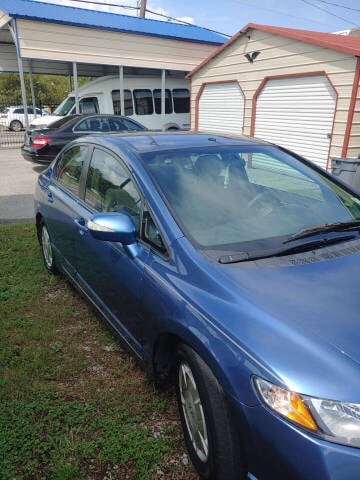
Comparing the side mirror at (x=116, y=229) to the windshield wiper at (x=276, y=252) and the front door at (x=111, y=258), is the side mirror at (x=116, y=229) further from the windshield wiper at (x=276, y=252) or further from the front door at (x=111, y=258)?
the windshield wiper at (x=276, y=252)

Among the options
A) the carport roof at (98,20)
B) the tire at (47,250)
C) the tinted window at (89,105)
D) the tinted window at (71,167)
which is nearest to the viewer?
the tinted window at (71,167)

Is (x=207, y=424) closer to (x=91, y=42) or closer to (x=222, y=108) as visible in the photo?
(x=222, y=108)

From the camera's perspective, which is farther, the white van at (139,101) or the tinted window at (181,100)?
the tinted window at (181,100)

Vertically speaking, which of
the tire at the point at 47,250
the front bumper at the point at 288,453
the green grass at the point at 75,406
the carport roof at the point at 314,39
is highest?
the carport roof at the point at 314,39

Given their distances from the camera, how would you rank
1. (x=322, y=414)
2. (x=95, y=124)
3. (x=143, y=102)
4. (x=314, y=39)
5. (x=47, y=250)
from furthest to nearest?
1. (x=143, y=102)
2. (x=95, y=124)
3. (x=314, y=39)
4. (x=47, y=250)
5. (x=322, y=414)

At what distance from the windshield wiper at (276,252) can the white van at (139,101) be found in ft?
40.8

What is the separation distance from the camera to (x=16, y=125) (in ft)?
95.3

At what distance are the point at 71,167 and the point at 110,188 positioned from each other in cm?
106

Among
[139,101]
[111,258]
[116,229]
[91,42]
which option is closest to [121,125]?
[139,101]

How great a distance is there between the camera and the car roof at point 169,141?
9.34 feet

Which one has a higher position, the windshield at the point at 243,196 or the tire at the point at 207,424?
the windshield at the point at 243,196

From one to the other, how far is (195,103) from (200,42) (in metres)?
5.68

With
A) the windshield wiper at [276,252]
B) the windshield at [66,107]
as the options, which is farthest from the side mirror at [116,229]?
the windshield at [66,107]

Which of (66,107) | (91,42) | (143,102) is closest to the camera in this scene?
(91,42)
